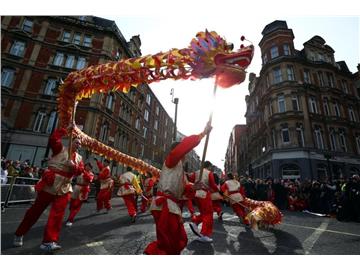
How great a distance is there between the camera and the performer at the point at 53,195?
3.62m

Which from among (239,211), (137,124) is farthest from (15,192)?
(137,124)

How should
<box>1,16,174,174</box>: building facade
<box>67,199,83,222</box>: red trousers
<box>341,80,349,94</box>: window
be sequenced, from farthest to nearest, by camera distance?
<box>341,80,349,94</box>: window → <box>1,16,174,174</box>: building facade → <box>67,199,83,222</box>: red trousers

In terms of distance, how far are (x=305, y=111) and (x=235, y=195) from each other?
1933 centimetres

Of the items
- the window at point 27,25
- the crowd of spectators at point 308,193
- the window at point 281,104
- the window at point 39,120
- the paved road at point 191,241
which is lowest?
the paved road at point 191,241

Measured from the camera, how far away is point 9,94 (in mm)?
18281

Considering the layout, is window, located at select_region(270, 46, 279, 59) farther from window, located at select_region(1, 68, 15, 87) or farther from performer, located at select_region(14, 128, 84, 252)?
window, located at select_region(1, 68, 15, 87)

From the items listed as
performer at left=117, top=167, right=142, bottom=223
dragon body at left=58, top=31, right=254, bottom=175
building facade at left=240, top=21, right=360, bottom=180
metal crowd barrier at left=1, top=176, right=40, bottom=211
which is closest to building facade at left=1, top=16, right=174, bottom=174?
metal crowd barrier at left=1, top=176, right=40, bottom=211

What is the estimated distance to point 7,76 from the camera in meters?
18.8

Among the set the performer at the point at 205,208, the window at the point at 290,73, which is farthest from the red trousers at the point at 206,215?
the window at the point at 290,73

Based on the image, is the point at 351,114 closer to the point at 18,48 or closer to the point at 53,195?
the point at 53,195

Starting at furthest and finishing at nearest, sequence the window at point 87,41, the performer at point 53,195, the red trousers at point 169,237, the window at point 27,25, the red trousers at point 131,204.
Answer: the window at point 87,41 → the window at point 27,25 → the red trousers at point 131,204 → the performer at point 53,195 → the red trousers at point 169,237

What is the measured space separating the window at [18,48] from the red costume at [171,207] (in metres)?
23.2

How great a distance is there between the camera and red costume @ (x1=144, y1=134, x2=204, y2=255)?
269cm

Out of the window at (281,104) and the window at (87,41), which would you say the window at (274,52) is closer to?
the window at (281,104)
